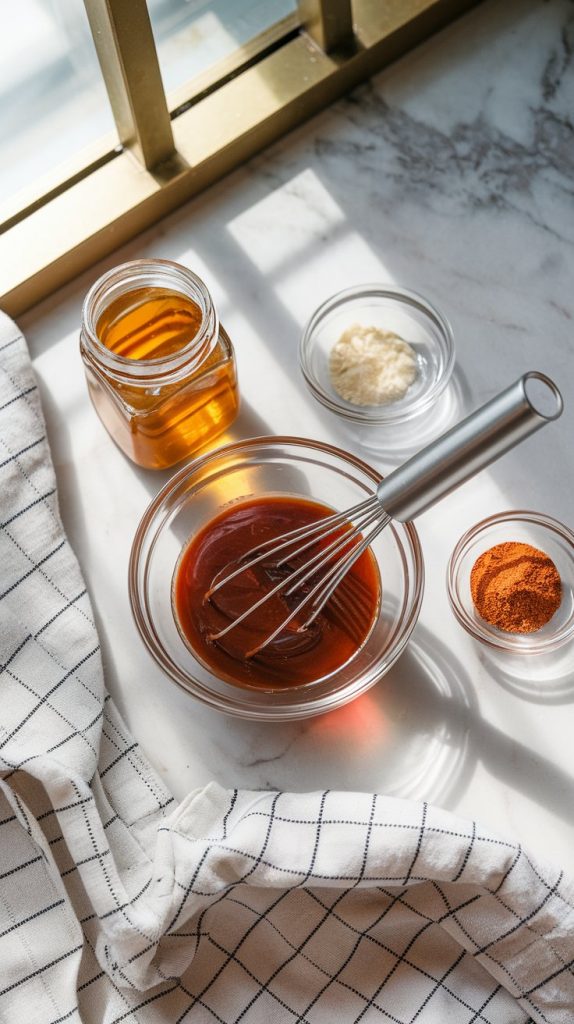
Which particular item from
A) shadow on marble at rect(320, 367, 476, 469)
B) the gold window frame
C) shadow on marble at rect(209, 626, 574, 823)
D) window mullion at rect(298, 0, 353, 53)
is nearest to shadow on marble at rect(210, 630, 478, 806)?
shadow on marble at rect(209, 626, 574, 823)

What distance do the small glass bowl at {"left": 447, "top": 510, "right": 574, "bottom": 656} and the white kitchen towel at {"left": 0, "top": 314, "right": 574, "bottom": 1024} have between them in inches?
4.6

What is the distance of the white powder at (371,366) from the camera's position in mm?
743

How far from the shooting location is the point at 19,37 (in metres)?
0.75

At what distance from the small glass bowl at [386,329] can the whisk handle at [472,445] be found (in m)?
0.17

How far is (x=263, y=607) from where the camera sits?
68cm

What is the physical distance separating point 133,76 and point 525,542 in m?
0.39

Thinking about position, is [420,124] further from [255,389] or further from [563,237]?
[255,389]

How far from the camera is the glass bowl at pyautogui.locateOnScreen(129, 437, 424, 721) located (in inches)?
26.5

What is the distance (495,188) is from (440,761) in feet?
1.33

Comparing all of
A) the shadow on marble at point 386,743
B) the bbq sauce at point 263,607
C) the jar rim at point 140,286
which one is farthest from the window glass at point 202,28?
the shadow on marble at point 386,743

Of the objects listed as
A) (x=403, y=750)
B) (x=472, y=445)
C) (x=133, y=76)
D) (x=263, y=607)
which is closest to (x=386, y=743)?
(x=403, y=750)

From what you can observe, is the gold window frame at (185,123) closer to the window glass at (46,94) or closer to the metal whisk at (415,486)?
the window glass at (46,94)

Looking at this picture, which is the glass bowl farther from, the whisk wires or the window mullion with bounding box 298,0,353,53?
the window mullion with bounding box 298,0,353,53

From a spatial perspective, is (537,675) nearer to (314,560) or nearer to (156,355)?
(314,560)
